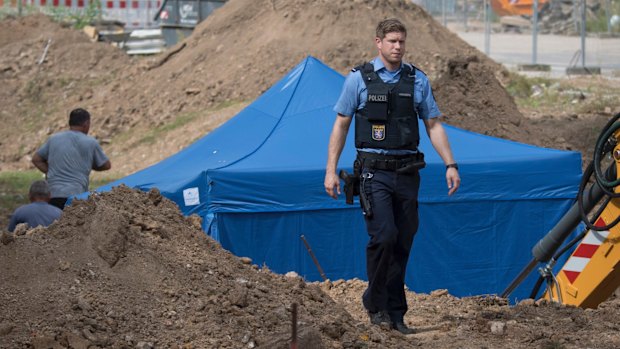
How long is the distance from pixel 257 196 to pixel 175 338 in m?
3.80

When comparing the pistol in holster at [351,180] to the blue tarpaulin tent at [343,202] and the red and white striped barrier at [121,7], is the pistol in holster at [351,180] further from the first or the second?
the red and white striped barrier at [121,7]

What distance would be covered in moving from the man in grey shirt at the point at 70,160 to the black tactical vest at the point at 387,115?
4.48 metres

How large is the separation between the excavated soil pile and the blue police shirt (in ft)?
3.33

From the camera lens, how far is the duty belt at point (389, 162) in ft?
22.2

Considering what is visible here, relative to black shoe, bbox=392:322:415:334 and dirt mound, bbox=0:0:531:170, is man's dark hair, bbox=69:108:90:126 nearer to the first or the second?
black shoe, bbox=392:322:415:334

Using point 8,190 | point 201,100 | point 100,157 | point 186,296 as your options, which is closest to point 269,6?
point 201,100

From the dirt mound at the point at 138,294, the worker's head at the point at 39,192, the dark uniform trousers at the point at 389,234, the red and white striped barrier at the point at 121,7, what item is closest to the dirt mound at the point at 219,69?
the worker's head at the point at 39,192

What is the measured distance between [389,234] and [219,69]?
11.4 metres

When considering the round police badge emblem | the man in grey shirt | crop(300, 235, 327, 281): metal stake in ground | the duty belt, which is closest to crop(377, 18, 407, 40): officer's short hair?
the round police badge emblem

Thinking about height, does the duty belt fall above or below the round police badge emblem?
below

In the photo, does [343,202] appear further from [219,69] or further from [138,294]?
[219,69]

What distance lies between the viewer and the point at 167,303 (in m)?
5.86

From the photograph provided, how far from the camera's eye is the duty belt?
6.76 metres

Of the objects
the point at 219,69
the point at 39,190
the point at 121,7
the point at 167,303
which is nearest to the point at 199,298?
the point at 167,303
